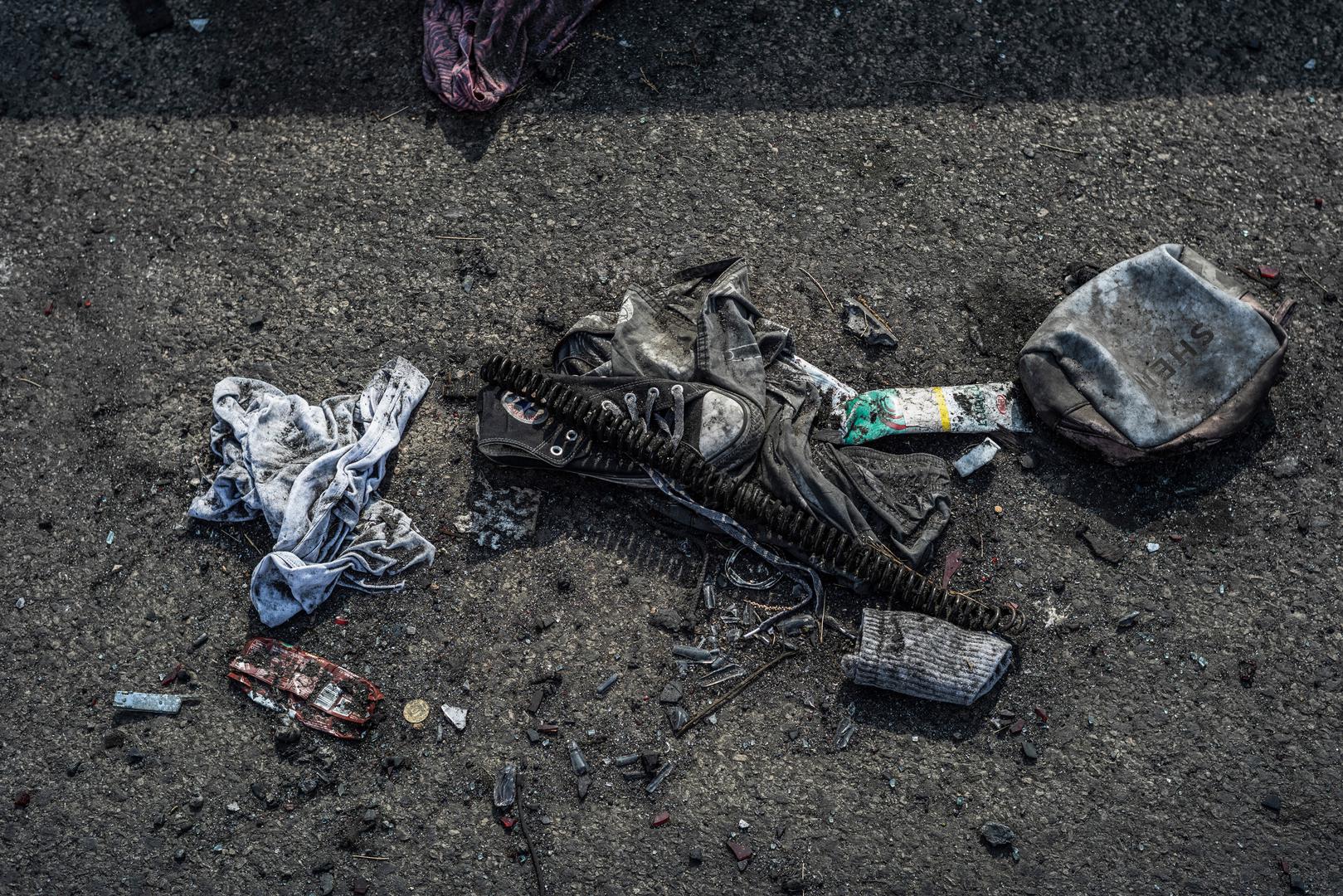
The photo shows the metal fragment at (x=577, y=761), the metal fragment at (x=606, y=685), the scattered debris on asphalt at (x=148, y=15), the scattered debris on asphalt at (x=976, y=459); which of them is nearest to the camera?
the metal fragment at (x=577, y=761)

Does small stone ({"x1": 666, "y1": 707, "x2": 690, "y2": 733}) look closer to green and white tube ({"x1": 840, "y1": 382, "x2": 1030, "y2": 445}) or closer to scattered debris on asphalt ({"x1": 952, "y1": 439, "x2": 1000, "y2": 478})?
green and white tube ({"x1": 840, "y1": 382, "x2": 1030, "y2": 445})

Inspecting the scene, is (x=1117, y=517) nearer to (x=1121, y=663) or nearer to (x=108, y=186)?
(x=1121, y=663)

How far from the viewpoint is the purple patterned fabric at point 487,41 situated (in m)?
4.71

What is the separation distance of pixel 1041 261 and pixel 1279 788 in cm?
261

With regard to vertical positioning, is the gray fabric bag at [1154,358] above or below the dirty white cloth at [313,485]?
above

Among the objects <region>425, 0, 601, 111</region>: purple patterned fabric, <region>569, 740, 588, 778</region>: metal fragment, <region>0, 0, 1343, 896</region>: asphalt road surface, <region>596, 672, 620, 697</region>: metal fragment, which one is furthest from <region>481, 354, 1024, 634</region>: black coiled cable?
<region>425, 0, 601, 111</region>: purple patterned fabric

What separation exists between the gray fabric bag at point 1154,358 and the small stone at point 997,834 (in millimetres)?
1698

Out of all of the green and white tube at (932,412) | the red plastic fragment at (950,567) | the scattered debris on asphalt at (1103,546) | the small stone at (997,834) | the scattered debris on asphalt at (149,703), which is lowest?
the scattered debris on asphalt at (149,703)

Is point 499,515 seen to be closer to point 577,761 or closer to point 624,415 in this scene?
point 624,415

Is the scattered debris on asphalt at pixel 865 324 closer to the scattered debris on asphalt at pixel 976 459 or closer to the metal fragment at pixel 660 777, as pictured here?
the scattered debris on asphalt at pixel 976 459

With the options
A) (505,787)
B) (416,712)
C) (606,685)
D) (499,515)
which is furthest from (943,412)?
(416,712)

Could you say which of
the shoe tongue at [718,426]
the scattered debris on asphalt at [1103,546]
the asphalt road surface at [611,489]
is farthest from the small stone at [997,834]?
the shoe tongue at [718,426]

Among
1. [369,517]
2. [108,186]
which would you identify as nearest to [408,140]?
[108,186]

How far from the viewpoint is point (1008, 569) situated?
4.05 m
